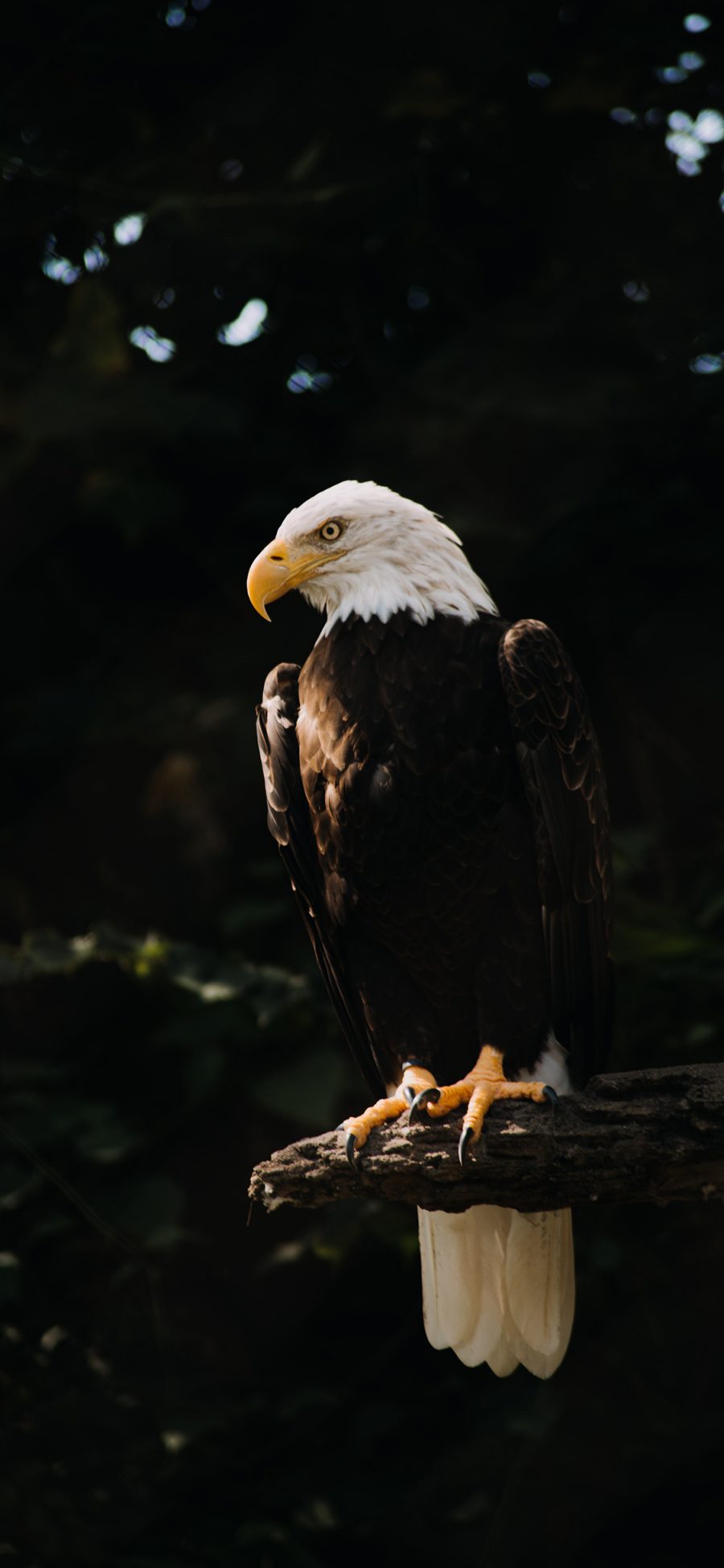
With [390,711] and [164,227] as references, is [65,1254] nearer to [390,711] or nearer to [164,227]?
[390,711]

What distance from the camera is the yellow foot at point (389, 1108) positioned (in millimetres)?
2117

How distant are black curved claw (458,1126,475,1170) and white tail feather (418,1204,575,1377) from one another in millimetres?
650

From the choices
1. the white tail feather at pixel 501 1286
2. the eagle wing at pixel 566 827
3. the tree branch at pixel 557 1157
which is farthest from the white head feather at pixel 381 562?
the white tail feather at pixel 501 1286

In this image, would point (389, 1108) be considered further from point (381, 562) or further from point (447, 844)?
point (381, 562)

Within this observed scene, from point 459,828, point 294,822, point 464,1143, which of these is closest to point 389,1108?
point 464,1143

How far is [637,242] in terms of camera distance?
3.63 metres

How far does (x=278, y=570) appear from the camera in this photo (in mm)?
2594

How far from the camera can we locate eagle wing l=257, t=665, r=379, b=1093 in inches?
106

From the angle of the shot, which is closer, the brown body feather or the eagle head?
the brown body feather

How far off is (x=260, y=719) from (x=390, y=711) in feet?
1.40

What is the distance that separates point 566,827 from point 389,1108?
57cm

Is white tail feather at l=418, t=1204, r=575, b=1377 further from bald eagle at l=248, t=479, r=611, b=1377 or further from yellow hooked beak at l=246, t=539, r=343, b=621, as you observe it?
yellow hooked beak at l=246, t=539, r=343, b=621

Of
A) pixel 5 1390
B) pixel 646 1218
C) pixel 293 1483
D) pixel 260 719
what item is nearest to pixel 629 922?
pixel 646 1218

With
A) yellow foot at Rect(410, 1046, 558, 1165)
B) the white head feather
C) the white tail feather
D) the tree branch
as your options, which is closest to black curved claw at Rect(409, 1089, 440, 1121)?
yellow foot at Rect(410, 1046, 558, 1165)
